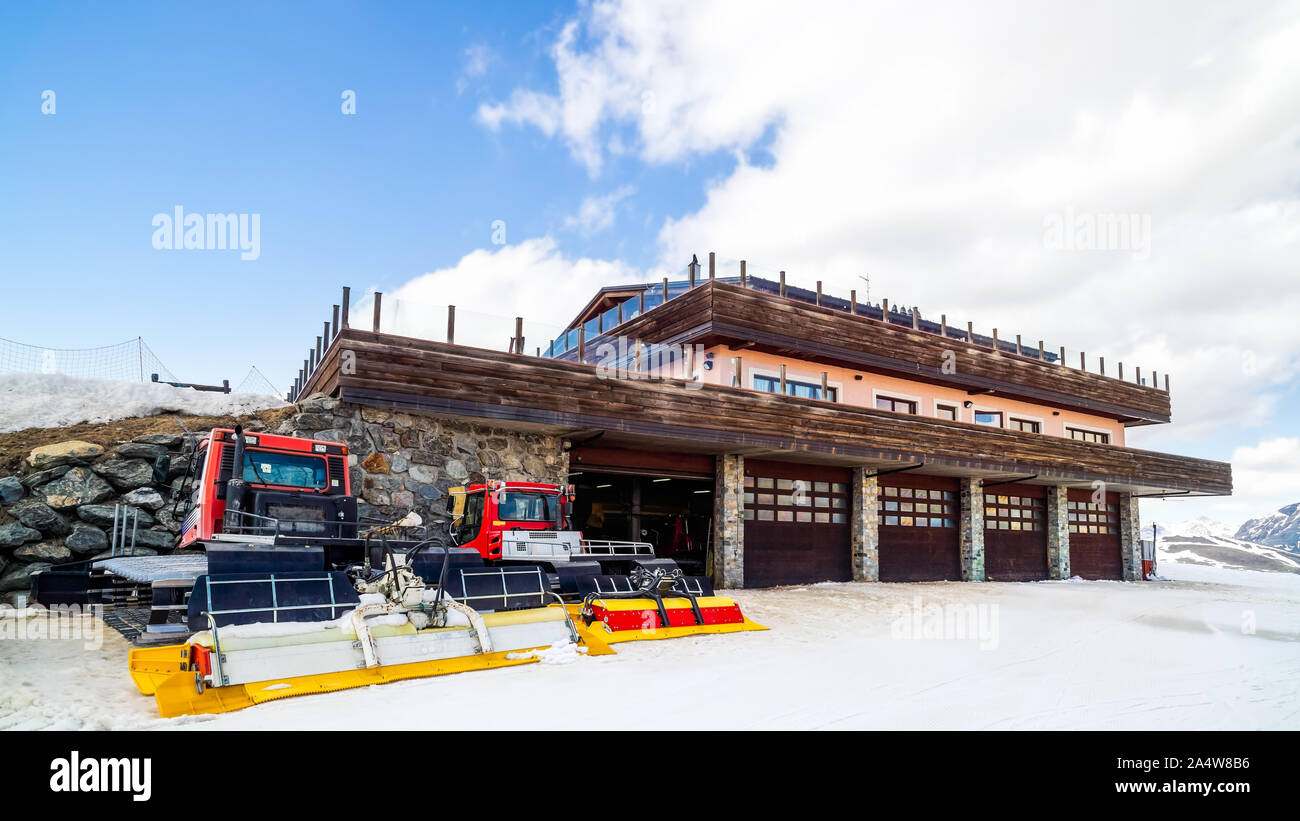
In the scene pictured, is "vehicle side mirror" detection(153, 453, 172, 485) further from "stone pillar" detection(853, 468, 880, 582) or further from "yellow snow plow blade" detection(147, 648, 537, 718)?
"stone pillar" detection(853, 468, 880, 582)

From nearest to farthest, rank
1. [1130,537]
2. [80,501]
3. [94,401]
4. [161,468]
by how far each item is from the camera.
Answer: [80,501]
[161,468]
[94,401]
[1130,537]

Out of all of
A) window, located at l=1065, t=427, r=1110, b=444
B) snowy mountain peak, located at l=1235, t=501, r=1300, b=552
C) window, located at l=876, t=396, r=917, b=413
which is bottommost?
snowy mountain peak, located at l=1235, t=501, r=1300, b=552

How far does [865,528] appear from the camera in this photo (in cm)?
2316

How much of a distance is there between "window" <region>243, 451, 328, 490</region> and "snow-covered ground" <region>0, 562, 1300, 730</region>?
2761mm

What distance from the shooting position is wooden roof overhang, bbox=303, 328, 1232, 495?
14.6m

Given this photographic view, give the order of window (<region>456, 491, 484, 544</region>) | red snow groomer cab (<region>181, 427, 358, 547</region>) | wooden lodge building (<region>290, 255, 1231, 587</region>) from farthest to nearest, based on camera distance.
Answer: wooden lodge building (<region>290, 255, 1231, 587</region>) → window (<region>456, 491, 484, 544</region>) → red snow groomer cab (<region>181, 427, 358, 547</region>)

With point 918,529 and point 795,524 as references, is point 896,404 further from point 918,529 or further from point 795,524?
point 795,524

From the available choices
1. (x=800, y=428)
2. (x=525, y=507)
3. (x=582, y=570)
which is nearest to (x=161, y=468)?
(x=525, y=507)

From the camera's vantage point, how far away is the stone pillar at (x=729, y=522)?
64.3 ft

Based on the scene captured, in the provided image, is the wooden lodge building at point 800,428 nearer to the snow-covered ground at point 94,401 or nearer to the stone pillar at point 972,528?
the stone pillar at point 972,528

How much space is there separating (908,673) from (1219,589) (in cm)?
2703

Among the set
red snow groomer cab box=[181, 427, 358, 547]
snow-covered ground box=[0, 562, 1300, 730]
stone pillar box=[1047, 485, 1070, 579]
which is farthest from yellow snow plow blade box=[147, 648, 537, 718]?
stone pillar box=[1047, 485, 1070, 579]

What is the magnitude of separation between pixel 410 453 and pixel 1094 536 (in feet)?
95.2

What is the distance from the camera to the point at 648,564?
41.9ft
